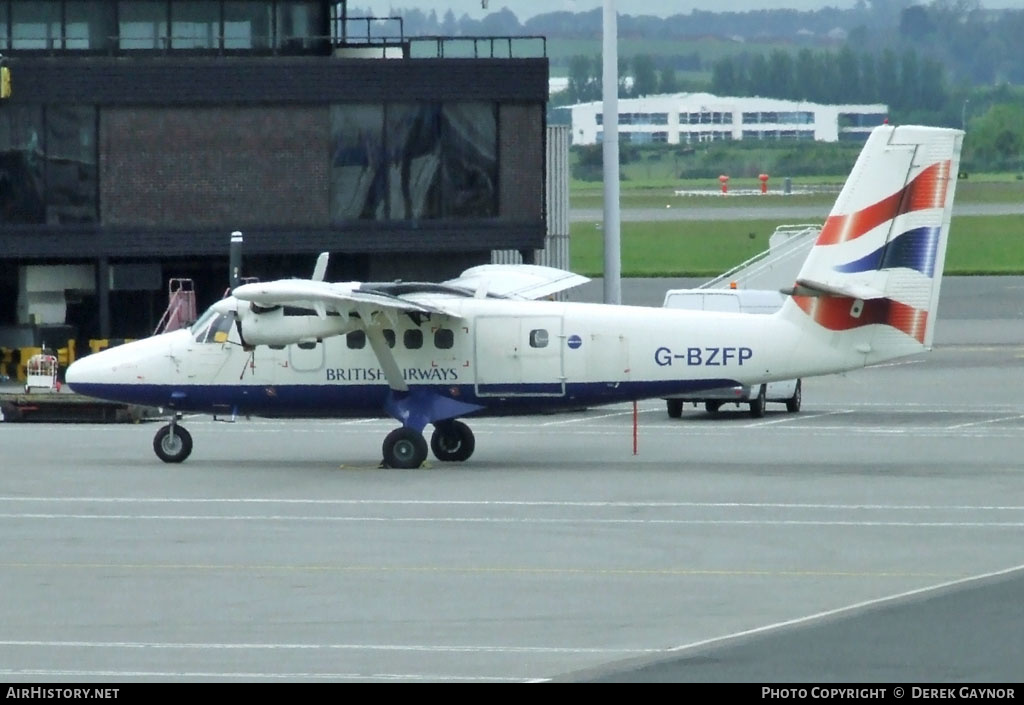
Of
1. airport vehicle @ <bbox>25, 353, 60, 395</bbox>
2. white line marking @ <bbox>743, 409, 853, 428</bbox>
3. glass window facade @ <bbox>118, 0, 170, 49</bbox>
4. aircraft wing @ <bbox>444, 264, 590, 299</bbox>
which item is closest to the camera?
aircraft wing @ <bbox>444, 264, 590, 299</bbox>

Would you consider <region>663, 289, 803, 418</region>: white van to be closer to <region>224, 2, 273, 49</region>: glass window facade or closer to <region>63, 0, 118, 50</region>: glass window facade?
<region>224, 2, 273, 49</region>: glass window facade

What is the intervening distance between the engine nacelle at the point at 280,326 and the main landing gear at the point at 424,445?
1.79 metres

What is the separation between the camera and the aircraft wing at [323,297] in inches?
934

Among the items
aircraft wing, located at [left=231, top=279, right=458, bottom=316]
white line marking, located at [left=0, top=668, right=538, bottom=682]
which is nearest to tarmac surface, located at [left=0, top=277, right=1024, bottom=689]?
white line marking, located at [left=0, top=668, right=538, bottom=682]

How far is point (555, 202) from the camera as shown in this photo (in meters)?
48.4

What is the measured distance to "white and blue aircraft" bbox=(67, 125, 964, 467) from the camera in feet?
81.6

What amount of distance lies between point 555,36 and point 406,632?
152269mm

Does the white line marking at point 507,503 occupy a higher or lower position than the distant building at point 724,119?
lower

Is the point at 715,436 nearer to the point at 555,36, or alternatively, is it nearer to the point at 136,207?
the point at 136,207

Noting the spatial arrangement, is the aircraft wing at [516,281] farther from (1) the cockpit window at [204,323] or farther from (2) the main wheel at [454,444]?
(1) the cockpit window at [204,323]

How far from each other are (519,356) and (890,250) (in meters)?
5.40


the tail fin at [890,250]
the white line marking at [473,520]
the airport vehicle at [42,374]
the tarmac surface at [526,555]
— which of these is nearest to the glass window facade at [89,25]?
the airport vehicle at [42,374]

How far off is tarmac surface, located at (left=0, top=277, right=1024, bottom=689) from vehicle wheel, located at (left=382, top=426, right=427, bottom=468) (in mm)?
384
